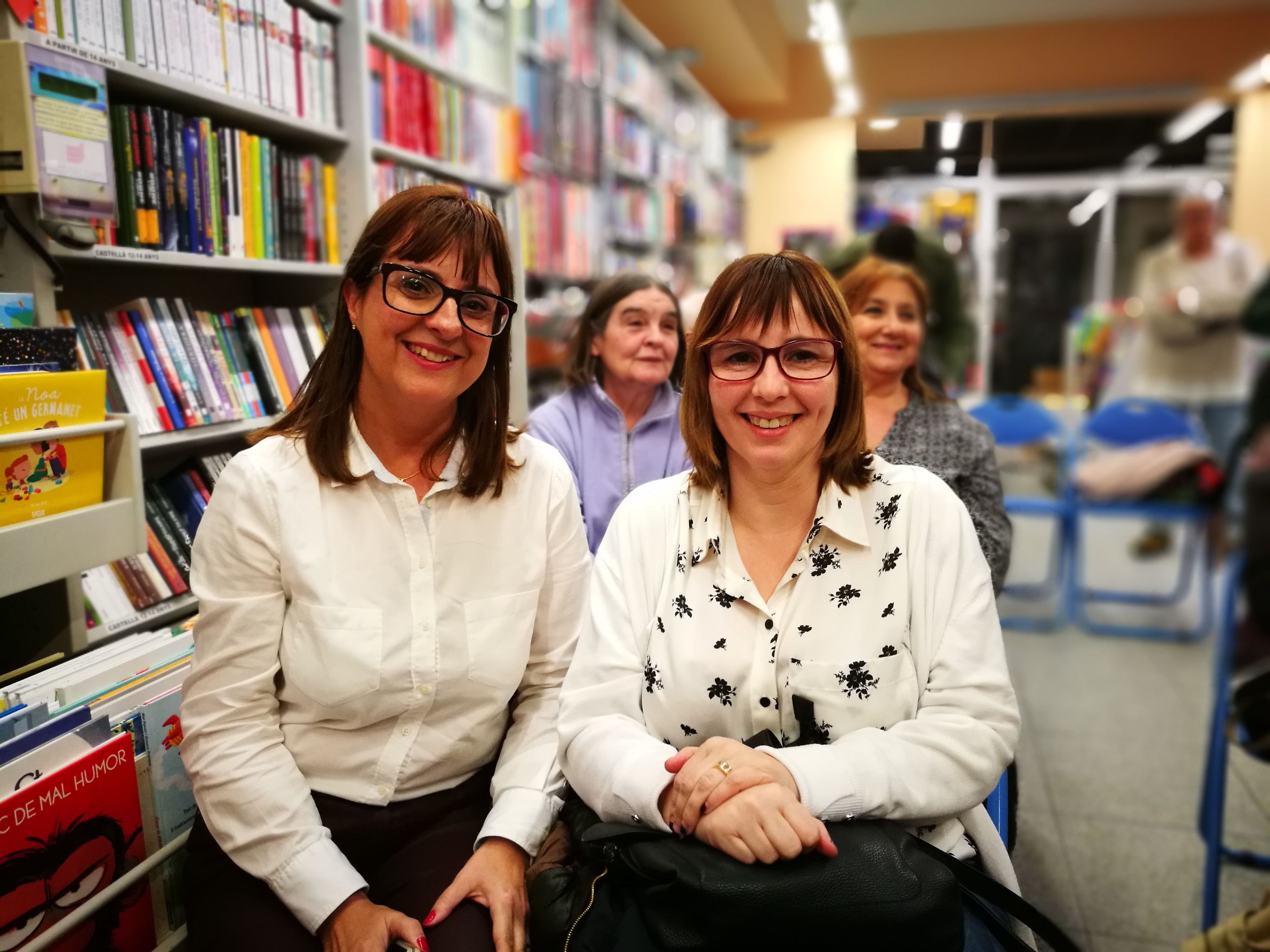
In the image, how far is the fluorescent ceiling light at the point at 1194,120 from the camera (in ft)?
9.86

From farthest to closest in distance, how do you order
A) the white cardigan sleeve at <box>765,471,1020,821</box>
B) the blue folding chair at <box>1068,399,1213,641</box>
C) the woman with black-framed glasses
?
the blue folding chair at <box>1068,399,1213,641</box>
the woman with black-framed glasses
the white cardigan sleeve at <box>765,471,1020,821</box>

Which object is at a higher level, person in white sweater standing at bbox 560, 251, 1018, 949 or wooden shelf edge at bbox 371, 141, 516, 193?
wooden shelf edge at bbox 371, 141, 516, 193

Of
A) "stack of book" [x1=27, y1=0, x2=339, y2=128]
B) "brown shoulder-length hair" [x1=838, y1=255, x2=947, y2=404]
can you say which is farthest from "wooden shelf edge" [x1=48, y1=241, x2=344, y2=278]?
"brown shoulder-length hair" [x1=838, y1=255, x2=947, y2=404]

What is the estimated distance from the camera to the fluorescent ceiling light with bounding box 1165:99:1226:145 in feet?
9.86

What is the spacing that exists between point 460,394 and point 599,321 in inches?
35.7

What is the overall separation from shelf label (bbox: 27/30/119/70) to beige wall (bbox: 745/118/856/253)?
1210mm

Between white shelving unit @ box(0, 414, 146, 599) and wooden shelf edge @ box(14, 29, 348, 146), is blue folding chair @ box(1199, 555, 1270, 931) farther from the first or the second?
wooden shelf edge @ box(14, 29, 348, 146)

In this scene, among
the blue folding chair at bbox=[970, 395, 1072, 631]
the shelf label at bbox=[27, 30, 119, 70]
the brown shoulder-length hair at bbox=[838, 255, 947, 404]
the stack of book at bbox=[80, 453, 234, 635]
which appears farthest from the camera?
the blue folding chair at bbox=[970, 395, 1072, 631]

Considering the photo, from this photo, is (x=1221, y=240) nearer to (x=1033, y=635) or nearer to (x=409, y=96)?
(x=1033, y=635)

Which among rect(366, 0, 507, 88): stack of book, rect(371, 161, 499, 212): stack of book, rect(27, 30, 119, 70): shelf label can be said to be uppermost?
rect(366, 0, 507, 88): stack of book

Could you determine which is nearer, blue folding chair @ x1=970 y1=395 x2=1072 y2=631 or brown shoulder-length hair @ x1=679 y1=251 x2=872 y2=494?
brown shoulder-length hair @ x1=679 y1=251 x2=872 y2=494

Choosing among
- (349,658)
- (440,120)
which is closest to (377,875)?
(349,658)

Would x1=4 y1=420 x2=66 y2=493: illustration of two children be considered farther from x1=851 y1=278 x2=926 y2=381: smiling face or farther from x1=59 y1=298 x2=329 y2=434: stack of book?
x1=851 y1=278 x2=926 y2=381: smiling face

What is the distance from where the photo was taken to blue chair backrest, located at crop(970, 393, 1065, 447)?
3.86 meters
